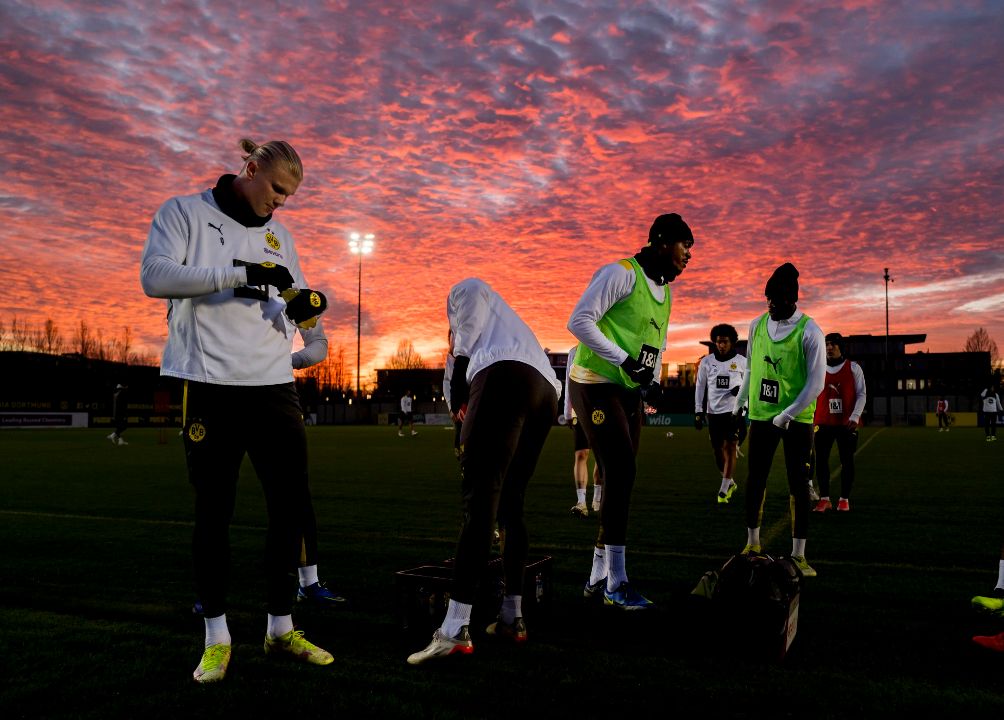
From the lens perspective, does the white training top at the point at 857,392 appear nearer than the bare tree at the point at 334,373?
Yes

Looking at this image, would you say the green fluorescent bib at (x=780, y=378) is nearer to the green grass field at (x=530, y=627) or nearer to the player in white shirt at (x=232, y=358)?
the green grass field at (x=530, y=627)

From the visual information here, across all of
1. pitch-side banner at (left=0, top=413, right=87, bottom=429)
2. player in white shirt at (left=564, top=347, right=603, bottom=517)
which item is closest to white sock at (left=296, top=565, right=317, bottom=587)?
player in white shirt at (left=564, top=347, right=603, bottom=517)

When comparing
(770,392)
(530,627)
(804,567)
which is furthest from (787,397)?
(530,627)

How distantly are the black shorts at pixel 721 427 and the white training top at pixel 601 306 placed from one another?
22.4 feet

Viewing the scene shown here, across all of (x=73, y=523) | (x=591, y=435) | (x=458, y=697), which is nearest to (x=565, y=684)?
(x=458, y=697)

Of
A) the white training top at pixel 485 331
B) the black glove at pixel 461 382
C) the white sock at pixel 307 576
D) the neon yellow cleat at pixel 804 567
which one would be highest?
the white training top at pixel 485 331

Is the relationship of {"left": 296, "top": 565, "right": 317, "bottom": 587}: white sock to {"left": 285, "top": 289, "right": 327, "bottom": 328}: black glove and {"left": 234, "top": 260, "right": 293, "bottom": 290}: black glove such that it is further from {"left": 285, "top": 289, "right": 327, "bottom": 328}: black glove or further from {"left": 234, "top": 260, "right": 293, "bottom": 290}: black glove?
{"left": 234, "top": 260, "right": 293, "bottom": 290}: black glove

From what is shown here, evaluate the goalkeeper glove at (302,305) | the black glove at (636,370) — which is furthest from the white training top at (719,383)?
the goalkeeper glove at (302,305)

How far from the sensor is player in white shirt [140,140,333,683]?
321 centimetres

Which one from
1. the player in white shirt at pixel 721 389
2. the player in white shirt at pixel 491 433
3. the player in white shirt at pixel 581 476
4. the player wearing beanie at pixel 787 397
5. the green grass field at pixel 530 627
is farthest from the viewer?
the player in white shirt at pixel 721 389

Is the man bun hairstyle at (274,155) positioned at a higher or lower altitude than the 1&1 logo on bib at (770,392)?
higher

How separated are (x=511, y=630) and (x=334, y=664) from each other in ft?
2.88

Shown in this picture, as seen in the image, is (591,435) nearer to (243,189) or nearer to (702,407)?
(243,189)

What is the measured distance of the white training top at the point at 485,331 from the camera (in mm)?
3668
